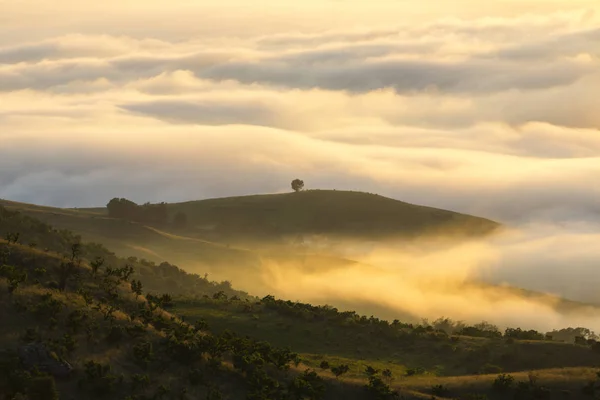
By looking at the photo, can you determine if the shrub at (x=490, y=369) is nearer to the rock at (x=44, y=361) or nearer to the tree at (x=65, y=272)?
the rock at (x=44, y=361)

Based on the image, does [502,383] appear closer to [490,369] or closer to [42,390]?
[490,369]

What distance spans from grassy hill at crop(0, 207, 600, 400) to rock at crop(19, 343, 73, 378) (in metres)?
0.26

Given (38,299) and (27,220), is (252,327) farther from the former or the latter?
(27,220)

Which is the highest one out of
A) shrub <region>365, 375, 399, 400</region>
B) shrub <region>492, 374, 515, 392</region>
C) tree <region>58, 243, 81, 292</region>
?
tree <region>58, 243, 81, 292</region>

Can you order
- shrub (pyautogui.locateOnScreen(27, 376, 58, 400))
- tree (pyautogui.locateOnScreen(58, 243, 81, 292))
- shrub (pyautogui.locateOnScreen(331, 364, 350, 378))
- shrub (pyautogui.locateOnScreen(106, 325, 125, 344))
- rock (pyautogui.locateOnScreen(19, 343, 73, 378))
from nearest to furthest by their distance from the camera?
shrub (pyautogui.locateOnScreen(27, 376, 58, 400)), rock (pyautogui.locateOnScreen(19, 343, 73, 378)), shrub (pyautogui.locateOnScreen(106, 325, 125, 344)), shrub (pyautogui.locateOnScreen(331, 364, 350, 378)), tree (pyautogui.locateOnScreen(58, 243, 81, 292))

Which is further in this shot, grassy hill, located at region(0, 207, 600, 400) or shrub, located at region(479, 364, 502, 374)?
shrub, located at region(479, 364, 502, 374)

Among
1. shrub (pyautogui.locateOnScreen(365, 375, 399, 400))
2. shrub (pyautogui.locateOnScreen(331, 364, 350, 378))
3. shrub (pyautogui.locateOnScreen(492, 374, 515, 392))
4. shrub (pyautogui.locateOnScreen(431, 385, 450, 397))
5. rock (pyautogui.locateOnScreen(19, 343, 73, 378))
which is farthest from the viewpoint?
shrub (pyautogui.locateOnScreen(331, 364, 350, 378))

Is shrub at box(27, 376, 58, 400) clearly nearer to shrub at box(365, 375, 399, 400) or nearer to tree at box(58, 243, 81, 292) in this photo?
tree at box(58, 243, 81, 292)

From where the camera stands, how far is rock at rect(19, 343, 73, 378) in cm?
7138

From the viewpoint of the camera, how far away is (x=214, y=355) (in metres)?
81.2

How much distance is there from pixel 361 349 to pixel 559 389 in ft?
92.2

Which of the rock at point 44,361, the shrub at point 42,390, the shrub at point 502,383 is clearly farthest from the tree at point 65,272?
the shrub at point 502,383

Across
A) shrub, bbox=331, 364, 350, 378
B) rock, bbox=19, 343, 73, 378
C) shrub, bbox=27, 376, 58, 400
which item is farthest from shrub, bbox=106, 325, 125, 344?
shrub, bbox=331, 364, 350, 378

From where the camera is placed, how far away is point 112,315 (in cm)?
8250
